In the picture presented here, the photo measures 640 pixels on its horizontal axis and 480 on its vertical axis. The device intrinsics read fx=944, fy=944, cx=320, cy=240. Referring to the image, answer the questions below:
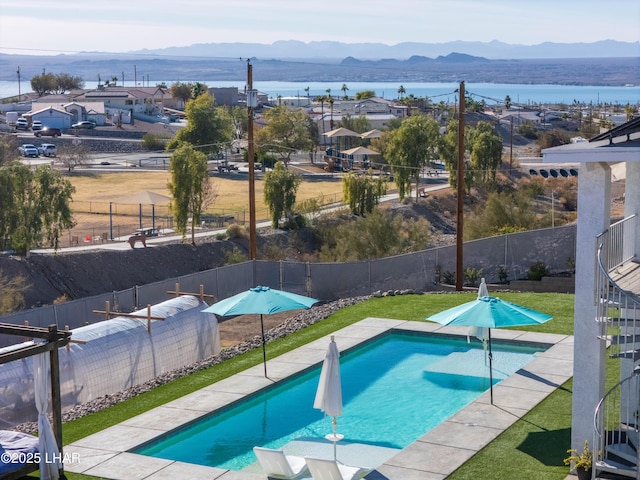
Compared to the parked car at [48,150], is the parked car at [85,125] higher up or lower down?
higher up

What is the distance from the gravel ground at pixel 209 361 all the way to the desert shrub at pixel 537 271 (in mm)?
8759

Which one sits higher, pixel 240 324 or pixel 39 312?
pixel 39 312

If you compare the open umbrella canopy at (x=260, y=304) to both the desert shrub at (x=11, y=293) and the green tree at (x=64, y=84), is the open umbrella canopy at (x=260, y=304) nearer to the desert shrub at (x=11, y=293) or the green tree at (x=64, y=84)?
the desert shrub at (x=11, y=293)

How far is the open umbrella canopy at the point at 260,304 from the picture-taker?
19078 mm

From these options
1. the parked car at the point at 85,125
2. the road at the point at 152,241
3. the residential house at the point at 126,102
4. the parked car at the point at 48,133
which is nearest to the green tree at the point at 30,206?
the road at the point at 152,241

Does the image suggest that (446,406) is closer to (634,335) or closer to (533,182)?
(634,335)

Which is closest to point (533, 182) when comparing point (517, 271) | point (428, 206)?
point (428, 206)

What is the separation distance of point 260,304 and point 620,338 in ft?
28.1

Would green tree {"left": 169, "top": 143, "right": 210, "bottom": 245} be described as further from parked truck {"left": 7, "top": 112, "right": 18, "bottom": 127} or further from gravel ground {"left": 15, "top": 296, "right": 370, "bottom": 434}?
parked truck {"left": 7, "top": 112, "right": 18, "bottom": 127}

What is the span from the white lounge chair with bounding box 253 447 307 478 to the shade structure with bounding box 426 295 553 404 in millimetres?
4366

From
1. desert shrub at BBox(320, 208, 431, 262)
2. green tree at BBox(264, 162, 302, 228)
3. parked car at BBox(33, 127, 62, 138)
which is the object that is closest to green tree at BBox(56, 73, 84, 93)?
parked car at BBox(33, 127, 62, 138)

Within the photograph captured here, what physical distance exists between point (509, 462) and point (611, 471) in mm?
2097

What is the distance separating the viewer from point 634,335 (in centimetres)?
1216

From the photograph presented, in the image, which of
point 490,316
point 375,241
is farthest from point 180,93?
point 490,316
